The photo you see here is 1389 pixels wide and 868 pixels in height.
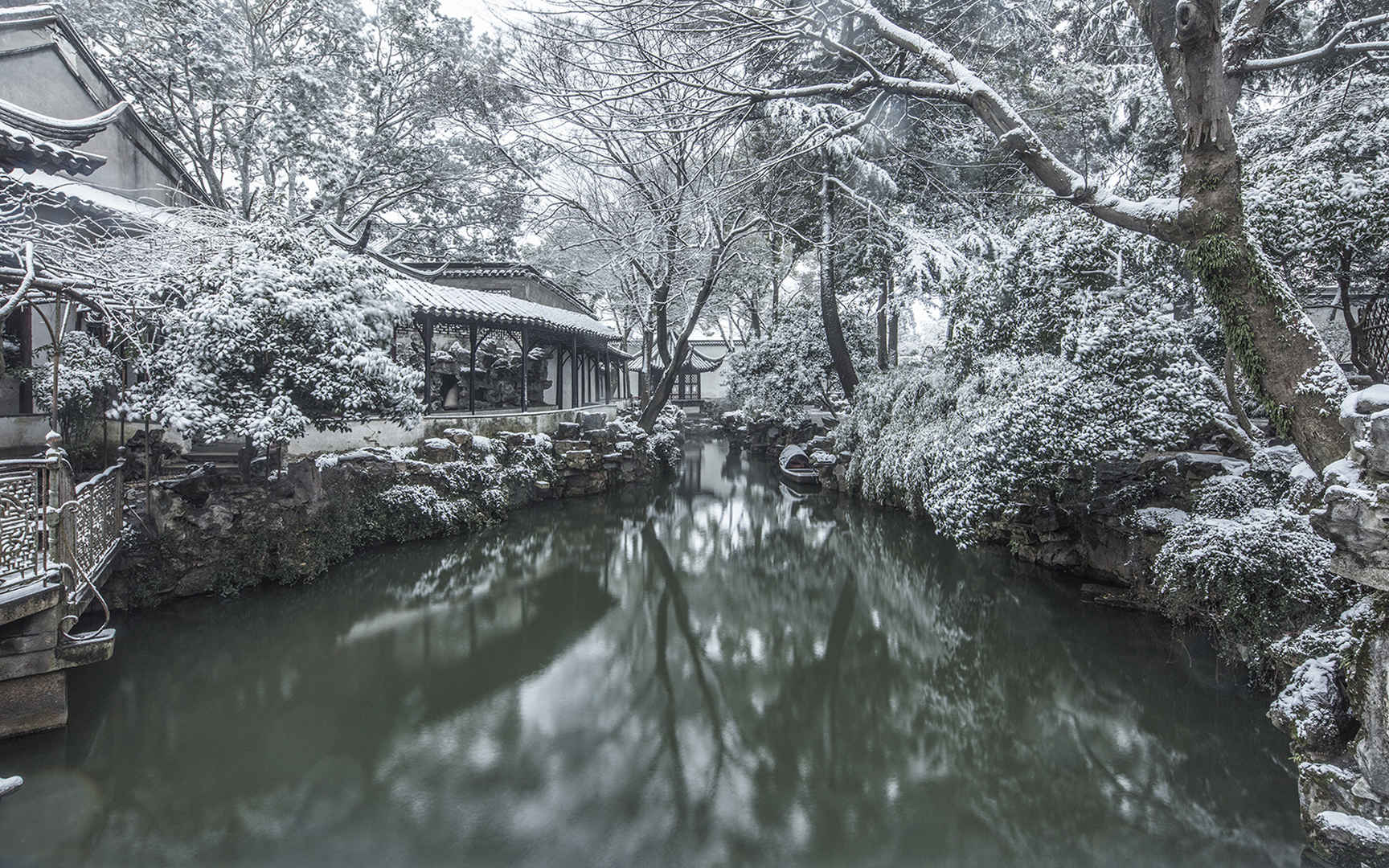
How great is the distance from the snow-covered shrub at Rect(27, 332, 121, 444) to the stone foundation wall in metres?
1.93

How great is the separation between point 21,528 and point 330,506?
14.1 feet

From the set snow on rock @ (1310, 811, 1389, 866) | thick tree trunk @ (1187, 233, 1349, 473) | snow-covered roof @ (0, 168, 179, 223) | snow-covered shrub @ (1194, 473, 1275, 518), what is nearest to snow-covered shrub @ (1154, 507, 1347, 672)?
Answer: snow-covered shrub @ (1194, 473, 1275, 518)

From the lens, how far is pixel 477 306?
12.9m

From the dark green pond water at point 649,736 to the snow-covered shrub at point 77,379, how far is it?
310 centimetres

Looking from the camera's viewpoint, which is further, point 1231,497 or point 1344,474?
point 1231,497

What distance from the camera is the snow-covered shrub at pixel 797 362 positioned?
17609 mm

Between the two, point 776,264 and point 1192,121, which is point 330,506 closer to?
point 1192,121

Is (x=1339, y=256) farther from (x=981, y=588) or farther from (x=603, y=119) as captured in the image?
(x=603, y=119)

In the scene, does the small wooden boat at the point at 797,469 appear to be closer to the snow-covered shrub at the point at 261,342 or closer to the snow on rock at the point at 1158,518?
the snow on rock at the point at 1158,518

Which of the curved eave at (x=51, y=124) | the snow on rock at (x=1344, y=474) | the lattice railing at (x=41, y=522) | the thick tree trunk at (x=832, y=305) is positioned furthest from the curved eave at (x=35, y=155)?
the thick tree trunk at (x=832, y=305)

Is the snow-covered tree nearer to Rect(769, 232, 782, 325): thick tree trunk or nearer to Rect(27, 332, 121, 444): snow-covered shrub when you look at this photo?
Rect(27, 332, 121, 444): snow-covered shrub

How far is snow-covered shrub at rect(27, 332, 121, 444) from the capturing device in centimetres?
779

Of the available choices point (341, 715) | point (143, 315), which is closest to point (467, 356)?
point (143, 315)

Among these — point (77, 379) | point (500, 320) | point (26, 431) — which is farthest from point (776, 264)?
point (26, 431)
